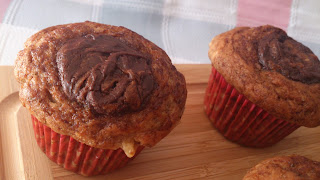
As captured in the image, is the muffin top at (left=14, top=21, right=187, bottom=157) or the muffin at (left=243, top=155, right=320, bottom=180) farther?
the muffin at (left=243, top=155, right=320, bottom=180)

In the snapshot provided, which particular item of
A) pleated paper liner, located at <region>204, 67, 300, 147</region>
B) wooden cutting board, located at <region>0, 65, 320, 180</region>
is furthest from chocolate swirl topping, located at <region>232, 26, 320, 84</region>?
wooden cutting board, located at <region>0, 65, 320, 180</region>

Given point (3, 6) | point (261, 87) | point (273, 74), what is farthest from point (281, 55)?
point (3, 6)

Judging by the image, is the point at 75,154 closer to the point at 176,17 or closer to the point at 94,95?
the point at 94,95

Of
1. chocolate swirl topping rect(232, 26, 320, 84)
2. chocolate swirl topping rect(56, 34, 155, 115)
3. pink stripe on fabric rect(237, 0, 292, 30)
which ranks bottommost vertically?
pink stripe on fabric rect(237, 0, 292, 30)

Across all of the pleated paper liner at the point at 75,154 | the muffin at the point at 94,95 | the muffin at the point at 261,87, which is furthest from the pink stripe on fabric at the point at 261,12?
the pleated paper liner at the point at 75,154

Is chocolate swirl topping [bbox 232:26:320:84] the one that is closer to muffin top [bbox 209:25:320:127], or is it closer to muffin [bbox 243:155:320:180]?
muffin top [bbox 209:25:320:127]

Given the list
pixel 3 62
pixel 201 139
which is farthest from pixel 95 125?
pixel 3 62
